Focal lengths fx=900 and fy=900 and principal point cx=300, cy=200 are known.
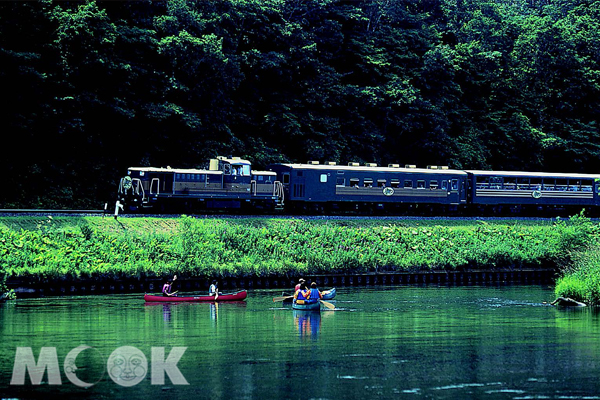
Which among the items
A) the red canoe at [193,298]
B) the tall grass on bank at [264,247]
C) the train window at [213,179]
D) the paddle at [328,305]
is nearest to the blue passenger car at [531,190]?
the tall grass on bank at [264,247]

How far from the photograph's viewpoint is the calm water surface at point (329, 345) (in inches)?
910

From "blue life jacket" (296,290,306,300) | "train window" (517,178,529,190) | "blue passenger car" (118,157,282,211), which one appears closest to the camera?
"blue life jacket" (296,290,306,300)

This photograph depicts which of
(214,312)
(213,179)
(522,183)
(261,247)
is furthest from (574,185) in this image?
(214,312)

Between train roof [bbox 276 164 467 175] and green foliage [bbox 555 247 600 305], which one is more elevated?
train roof [bbox 276 164 467 175]

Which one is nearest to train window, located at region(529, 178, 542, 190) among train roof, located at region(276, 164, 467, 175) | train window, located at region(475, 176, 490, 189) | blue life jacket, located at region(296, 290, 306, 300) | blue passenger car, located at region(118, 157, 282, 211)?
train window, located at region(475, 176, 490, 189)

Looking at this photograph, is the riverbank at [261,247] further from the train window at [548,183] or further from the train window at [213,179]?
the train window at [548,183]

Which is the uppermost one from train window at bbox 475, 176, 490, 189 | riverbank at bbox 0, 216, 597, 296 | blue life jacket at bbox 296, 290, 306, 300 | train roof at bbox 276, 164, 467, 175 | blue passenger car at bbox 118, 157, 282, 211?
train roof at bbox 276, 164, 467, 175

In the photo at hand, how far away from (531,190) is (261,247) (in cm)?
2778

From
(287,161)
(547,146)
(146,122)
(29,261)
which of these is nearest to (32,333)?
(29,261)

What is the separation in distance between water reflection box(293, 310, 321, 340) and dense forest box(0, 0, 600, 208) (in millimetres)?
24895

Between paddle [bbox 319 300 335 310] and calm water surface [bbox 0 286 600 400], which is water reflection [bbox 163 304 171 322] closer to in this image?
calm water surface [bbox 0 286 600 400]

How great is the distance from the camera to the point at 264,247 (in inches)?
1980

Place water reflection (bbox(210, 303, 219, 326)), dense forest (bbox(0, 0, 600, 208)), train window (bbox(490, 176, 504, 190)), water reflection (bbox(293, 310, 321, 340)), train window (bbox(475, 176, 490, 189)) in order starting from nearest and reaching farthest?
water reflection (bbox(293, 310, 321, 340)), water reflection (bbox(210, 303, 219, 326)), dense forest (bbox(0, 0, 600, 208)), train window (bbox(475, 176, 490, 189)), train window (bbox(490, 176, 504, 190))

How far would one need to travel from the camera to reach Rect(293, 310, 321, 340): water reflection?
31922 millimetres
